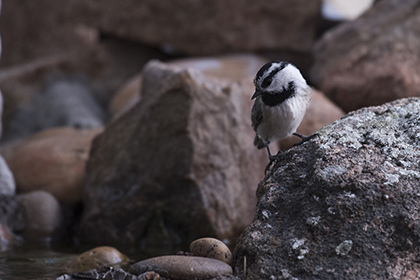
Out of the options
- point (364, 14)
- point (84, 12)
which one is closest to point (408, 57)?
point (364, 14)

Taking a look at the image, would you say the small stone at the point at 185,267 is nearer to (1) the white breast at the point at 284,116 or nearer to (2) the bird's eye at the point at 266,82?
(1) the white breast at the point at 284,116

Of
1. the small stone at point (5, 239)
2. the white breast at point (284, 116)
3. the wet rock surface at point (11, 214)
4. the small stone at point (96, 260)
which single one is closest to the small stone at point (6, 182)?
the wet rock surface at point (11, 214)

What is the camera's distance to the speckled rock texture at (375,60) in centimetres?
747

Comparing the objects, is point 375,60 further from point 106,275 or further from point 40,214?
point 106,275

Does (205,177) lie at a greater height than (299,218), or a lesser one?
lesser

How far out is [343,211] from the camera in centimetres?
260

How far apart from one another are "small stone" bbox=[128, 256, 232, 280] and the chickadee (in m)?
0.84

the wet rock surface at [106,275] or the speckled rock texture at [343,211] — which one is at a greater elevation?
the speckled rock texture at [343,211]

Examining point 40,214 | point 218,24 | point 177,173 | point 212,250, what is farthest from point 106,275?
point 218,24

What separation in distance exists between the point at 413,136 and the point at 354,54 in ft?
17.4

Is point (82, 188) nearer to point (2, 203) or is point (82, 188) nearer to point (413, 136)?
point (2, 203)

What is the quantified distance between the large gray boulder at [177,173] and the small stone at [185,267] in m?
2.21

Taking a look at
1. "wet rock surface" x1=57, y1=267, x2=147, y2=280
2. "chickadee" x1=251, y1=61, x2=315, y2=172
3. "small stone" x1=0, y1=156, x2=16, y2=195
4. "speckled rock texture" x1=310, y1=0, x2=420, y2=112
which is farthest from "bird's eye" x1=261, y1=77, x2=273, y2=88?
"speckled rock texture" x1=310, y1=0, x2=420, y2=112

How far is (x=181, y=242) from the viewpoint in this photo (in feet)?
17.4
